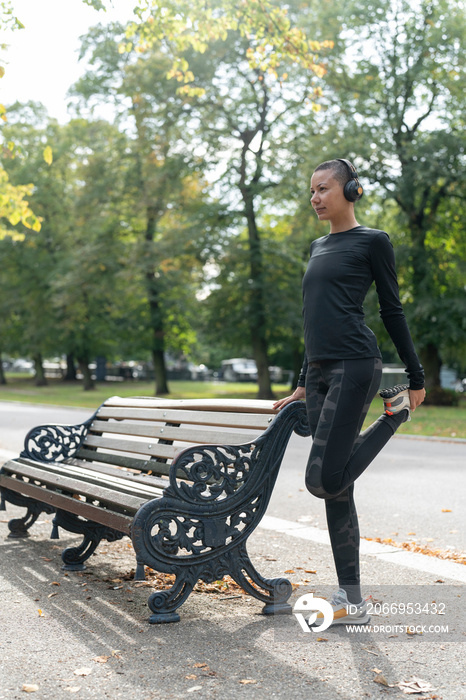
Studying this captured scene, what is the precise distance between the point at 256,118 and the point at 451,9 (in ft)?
23.4

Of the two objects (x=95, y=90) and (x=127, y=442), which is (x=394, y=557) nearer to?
(x=127, y=442)

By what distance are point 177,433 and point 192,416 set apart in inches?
6.4

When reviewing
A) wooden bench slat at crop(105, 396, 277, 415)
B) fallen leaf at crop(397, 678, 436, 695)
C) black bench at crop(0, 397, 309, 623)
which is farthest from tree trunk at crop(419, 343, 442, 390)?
fallen leaf at crop(397, 678, 436, 695)

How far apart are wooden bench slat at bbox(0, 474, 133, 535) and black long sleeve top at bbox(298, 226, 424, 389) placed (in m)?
1.23

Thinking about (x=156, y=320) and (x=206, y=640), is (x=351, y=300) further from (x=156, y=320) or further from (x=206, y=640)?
(x=156, y=320)

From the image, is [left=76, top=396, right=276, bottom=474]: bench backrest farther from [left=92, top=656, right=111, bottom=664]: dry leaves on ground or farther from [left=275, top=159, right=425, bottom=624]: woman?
[left=92, top=656, right=111, bottom=664]: dry leaves on ground

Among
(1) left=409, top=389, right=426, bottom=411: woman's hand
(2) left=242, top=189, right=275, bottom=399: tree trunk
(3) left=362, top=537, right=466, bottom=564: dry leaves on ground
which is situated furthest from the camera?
(2) left=242, top=189, right=275, bottom=399: tree trunk

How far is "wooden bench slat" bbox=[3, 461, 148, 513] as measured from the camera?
402 cm

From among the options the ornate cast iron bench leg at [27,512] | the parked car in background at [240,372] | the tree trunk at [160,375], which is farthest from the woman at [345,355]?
the parked car in background at [240,372]

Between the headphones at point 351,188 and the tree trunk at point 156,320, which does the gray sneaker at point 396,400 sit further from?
the tree trunk at point 156,320

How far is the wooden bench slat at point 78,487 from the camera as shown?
4016mm

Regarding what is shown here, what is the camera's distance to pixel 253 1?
8.91 meters

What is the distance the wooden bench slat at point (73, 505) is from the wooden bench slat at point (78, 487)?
0.05m

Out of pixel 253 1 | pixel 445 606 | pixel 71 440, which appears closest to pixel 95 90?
pixel 253 1
